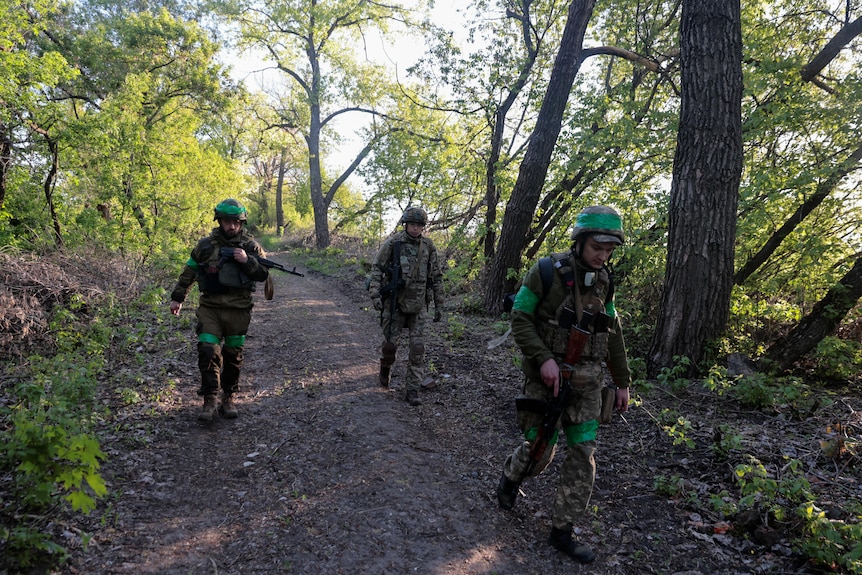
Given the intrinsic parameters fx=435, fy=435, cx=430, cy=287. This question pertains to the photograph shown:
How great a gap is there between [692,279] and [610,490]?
284cm

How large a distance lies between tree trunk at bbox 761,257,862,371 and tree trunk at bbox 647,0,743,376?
0.88 metres

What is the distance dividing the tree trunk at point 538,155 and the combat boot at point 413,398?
4.23 metres

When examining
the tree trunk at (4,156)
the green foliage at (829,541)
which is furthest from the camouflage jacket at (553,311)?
the tree trunk at (4,156)

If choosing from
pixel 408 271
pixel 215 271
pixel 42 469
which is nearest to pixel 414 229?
pixel 408 271

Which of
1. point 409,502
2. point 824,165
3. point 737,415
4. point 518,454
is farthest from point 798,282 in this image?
point 409,502

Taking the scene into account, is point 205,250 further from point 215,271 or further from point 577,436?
point 577,436

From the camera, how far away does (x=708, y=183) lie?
513 centimetres

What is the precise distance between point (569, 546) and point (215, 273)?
13.3 ft

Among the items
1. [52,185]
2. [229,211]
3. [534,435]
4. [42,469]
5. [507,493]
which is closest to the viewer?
[42,469]

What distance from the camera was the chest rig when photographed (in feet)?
9.87

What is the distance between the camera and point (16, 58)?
6441 mm

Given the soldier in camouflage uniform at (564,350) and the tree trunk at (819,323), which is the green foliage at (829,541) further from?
the tree trunk at (819,323)

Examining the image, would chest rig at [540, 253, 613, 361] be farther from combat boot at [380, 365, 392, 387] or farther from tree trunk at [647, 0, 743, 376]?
combat boot at [380, 365, 392, 387]

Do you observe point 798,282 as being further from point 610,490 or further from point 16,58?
point 16,58
